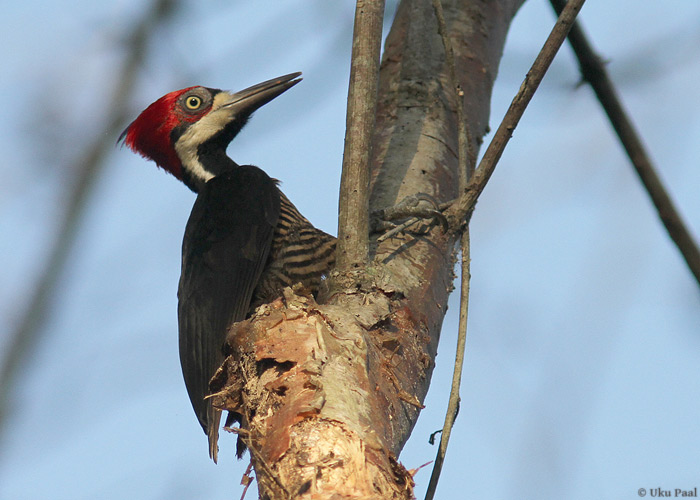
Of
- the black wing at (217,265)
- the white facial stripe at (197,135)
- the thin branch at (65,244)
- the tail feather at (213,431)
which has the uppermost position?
the white facial stripe at (197,135)

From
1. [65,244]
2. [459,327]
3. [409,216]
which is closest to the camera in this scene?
[65,244]

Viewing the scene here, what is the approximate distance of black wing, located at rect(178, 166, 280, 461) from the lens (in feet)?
10.6

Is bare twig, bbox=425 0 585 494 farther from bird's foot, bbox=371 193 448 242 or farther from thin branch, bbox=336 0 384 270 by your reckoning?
thin branch, bbox=336 0 384 270

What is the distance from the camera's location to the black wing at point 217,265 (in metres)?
3.24

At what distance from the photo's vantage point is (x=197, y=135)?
438 centimetres

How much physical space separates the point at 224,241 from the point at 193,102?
1.32m

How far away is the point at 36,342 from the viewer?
135cm

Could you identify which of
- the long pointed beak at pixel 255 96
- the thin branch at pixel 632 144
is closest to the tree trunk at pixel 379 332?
the thin branch at pixel 632 144

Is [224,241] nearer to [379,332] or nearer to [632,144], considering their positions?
[379,332]

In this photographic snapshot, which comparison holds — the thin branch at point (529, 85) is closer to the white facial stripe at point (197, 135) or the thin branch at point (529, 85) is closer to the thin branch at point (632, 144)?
the thin branch at point (632, 144)

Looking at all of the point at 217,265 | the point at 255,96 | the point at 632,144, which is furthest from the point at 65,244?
the point at 255,96

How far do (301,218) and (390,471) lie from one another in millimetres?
2219

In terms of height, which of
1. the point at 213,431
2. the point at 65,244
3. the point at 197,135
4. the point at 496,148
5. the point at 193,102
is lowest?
the point at 65,244

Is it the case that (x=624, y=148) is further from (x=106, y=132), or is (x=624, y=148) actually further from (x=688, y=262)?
(x=106, y=132)
